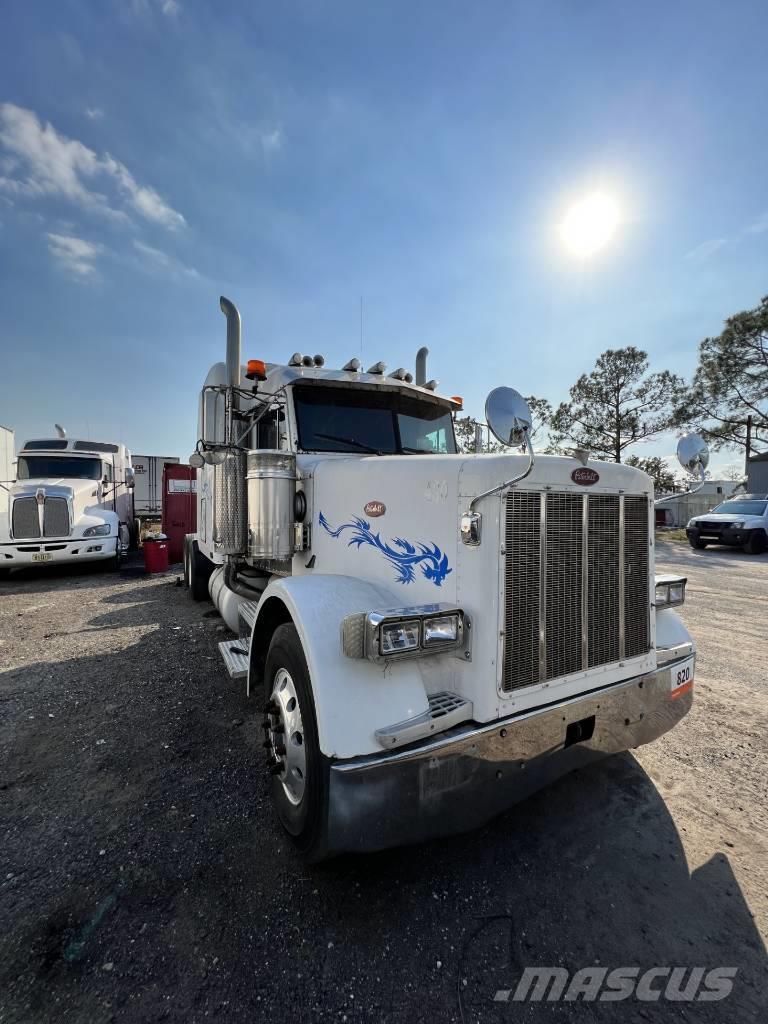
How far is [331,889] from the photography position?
209 cm

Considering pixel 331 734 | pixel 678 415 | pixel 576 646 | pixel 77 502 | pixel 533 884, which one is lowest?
pixel 533 884

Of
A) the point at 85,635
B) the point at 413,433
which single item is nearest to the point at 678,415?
the point at 413,433

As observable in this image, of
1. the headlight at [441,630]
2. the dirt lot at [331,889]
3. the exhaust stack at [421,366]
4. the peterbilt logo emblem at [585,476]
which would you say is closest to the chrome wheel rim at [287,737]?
the dirt lot at [331,889]

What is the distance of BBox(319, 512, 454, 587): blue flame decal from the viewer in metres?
2.21

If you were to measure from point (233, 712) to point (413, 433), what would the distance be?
111 inches

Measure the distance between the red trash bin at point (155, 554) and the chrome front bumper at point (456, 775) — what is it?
10206 mm

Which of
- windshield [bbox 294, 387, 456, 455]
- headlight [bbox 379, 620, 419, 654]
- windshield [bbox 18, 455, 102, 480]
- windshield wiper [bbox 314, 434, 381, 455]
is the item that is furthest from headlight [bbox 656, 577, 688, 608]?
windshield [bbox 18, 455, 102, 480]

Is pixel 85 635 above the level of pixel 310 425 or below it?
below

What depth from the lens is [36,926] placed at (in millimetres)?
1887

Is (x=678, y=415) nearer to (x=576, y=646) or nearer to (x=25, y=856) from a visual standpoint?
(x=576, y=646)

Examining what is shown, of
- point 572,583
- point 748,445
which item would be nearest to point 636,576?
point 572,583

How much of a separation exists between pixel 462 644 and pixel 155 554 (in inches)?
407

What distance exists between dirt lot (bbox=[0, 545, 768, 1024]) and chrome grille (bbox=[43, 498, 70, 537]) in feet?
22.8

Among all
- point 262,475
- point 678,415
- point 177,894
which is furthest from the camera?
point 678,415
